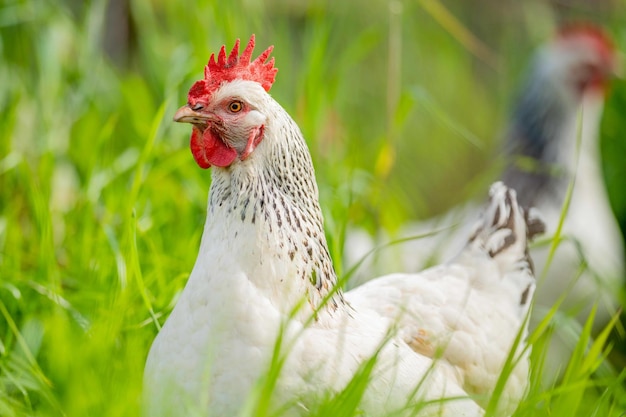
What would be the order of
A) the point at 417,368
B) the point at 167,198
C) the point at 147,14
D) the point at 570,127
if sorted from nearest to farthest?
1. the point at 417,368
2. the point at 167,198
3. the point at 147,14
4. the point at 570,127

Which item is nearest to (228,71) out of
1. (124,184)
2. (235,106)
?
(235,106)

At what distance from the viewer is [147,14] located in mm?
4176

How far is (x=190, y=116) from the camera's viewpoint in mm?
2131

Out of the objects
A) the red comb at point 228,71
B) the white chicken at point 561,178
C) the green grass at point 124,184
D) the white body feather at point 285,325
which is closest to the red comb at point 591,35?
the white chicken at point 561,178

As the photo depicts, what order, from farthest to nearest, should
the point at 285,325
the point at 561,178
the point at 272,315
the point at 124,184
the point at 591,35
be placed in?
1. the point at 591,35
2. the point at 561,178
3. the point at 124,184
4. the point at 272,315
5. the point at 285,325

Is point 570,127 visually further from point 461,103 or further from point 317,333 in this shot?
point 317,333

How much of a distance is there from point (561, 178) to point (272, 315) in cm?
296

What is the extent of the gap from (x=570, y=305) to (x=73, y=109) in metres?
2.35

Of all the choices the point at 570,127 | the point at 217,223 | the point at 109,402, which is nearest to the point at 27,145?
the point at 217,223

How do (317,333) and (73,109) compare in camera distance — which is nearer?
(317,333)

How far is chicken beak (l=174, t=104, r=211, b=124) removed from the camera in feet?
6.94

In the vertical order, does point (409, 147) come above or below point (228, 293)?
above

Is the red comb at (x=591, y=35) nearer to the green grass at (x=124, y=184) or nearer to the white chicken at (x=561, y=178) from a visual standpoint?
the white chicken at (x=561, y=178)

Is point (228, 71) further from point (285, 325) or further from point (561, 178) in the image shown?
point (561, 178)
